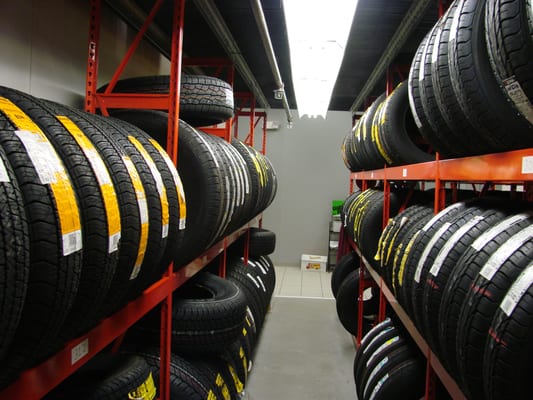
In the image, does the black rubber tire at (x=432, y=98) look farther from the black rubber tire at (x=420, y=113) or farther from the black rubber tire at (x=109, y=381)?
the black rubber tire at (x=109, y=381)

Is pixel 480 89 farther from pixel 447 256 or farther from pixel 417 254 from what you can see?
pixel 417 254

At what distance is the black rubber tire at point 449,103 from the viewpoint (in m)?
1.46

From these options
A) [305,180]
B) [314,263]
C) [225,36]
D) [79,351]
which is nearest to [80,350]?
[79,351]

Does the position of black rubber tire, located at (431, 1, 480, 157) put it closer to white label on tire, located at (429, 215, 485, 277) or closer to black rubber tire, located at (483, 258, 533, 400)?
white label on tire, located at (429, 215, 485, 277)

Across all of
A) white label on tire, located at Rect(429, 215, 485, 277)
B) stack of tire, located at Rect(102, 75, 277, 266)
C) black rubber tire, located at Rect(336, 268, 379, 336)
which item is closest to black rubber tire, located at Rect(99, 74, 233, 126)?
stack of tire, located at Rect(102, 75, 277, 266)

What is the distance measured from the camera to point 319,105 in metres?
6.01

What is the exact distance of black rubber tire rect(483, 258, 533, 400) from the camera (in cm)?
100

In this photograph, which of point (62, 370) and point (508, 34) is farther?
point (62, 370)

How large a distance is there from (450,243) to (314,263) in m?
6.88

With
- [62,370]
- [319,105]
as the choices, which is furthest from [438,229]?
[319,105]

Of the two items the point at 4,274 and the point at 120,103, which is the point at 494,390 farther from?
the point at 120,103

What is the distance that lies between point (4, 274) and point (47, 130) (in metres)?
0.45

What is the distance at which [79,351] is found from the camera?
132cm

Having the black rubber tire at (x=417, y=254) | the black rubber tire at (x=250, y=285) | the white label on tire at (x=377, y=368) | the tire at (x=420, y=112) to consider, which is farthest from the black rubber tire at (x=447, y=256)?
the black rubber tire at (x=250, y=285)
